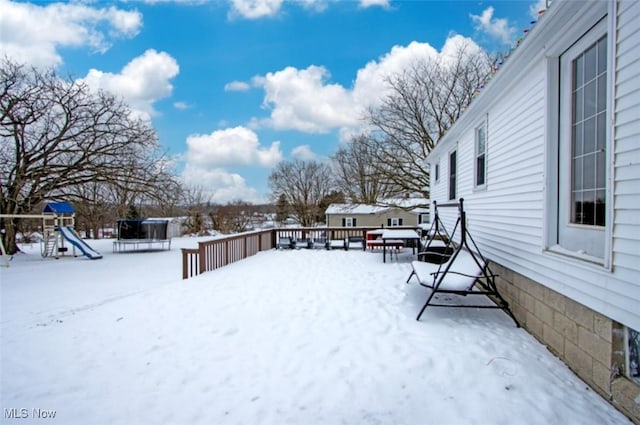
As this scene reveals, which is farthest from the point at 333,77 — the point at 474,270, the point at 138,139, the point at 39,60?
the point at 474,270

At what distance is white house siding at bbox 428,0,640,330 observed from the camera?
200 centimetres

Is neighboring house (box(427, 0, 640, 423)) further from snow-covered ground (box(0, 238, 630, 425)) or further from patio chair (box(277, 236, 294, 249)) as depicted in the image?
patio chair (box(277, 236, 294, 249))

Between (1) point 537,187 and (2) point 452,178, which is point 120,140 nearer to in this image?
(2) point 452,178

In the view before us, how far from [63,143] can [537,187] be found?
15348 millimetres

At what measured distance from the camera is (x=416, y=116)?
16375mm

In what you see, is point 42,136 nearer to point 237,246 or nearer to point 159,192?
point 159,192

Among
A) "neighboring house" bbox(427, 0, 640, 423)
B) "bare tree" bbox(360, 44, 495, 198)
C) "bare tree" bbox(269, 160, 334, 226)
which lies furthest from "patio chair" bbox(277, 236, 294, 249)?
"bare tree" bbox(269, 160, 334, 226)

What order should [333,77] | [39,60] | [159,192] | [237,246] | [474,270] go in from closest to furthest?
1. [474,270]
2. [237,246]
3. [39,60]
4. [159,192]
5. [333,77]

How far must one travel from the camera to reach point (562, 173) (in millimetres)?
2973

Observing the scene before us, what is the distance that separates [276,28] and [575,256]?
29.4 feet

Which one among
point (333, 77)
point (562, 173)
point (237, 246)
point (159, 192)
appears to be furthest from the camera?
point (333, 77)

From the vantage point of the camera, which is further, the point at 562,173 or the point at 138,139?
the point at 138,139
